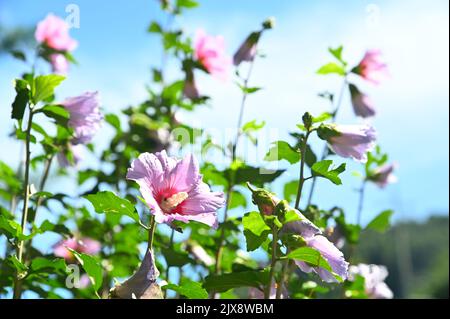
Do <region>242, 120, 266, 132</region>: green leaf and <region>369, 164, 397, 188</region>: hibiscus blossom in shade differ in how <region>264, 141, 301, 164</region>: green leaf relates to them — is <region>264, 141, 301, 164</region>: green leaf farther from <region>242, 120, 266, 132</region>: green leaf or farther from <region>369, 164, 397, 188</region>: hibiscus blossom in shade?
<region>369, 164, 397, 188</region>: hibiscus blossom in shade

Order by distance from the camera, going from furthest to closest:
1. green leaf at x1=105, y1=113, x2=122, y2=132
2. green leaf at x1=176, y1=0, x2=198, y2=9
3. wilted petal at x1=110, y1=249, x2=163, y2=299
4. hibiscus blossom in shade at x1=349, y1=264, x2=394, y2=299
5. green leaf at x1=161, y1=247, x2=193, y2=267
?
green leaf at x1=176, y1=0, x2=198, y2=9 < green leaf at x1=105, y1=113, x2=122, y2=132 < hibiscus blossom in shade at x1=349, y1=264, x2=394, y2=299 < green leaf at x1=161, y1=247, x2=193, y2=267 < wilted petal at x1=110, y1=249, x2=163, y2=299

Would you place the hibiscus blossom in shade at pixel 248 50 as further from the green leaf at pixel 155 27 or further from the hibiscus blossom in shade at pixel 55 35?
the green leaf at pixel 155 27

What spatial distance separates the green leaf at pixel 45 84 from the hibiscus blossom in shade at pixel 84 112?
64mm

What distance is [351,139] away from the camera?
136cm

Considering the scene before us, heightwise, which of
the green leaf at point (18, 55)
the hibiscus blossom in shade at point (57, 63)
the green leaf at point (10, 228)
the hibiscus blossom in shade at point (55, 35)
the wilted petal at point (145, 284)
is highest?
the hibiscus blossom in shade at point (55, 35)

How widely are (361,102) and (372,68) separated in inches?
4.0

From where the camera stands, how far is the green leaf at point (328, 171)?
1269mm

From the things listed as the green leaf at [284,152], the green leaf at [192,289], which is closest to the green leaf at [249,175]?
the green leaf at [284,152]

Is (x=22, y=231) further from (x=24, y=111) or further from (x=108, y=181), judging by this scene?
(x=108, y=181)

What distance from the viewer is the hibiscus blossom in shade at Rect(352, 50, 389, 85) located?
185 cm

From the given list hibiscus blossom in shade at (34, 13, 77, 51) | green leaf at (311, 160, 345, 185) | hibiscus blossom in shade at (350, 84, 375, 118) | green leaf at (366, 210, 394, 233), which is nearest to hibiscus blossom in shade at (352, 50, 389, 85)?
hibiscus blossom in shade at (350, 84, 375, 118)

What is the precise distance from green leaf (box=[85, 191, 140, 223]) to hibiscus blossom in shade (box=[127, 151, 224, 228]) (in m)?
0.05
